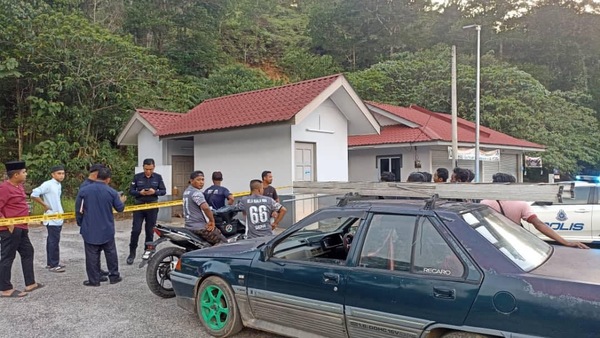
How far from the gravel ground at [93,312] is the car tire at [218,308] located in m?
0.15

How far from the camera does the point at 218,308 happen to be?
465cm

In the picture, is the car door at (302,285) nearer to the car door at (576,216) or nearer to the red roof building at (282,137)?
the car door at (576,216)

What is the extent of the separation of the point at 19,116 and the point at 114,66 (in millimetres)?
3923

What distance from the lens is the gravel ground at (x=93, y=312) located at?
4.81m

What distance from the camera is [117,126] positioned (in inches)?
738

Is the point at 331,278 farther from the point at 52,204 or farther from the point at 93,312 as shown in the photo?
the point at 52,204

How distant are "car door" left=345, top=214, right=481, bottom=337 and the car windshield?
1.02 ft

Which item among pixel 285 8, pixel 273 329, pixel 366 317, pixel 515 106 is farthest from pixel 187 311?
pixel 285 8

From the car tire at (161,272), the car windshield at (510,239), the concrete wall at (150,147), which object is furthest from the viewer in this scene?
the concrete wall at (150,147)

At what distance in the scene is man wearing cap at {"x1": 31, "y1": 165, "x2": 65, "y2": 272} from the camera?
7.38 m

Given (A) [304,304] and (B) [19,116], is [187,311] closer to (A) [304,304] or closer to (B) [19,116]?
(A) [304,304]

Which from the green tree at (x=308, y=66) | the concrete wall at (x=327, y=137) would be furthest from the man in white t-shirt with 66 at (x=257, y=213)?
the green tree at (x=308, y=66)

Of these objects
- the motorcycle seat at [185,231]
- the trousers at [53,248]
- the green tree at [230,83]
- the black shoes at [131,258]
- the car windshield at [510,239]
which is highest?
the green tree at [230,83]

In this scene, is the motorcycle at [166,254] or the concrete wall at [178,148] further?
the concrete wall at [178,148]
